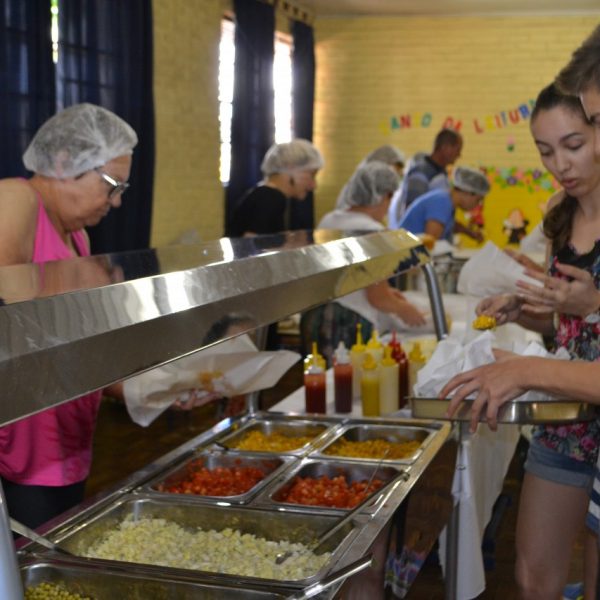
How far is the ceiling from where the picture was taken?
8742mm

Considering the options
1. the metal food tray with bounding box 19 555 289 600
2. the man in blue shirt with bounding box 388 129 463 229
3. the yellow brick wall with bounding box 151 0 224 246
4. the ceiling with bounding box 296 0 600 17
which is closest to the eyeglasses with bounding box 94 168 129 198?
the metal food tray with bounding box 19 555 289 600

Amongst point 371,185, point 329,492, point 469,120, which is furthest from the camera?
point 469,120

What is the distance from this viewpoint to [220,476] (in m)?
2.02

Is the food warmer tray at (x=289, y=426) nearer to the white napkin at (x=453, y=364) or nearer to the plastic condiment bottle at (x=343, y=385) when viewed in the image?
the plastic condiment bottle at (x=343, y=385)

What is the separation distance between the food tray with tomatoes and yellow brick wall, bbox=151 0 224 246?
15.1 feet

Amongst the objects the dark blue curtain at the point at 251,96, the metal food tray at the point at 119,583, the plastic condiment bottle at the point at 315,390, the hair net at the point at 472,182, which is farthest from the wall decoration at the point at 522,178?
the metal food tray at the point at 119,583

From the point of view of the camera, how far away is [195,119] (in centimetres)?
717

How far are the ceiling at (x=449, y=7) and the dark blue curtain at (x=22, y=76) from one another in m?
4.57

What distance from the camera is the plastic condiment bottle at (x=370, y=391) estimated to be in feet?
8.98

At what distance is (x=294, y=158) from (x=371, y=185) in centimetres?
112

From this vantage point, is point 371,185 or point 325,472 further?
point 371,185

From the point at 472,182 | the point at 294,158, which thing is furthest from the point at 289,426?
the point at 472,182

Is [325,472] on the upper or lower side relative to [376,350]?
lower

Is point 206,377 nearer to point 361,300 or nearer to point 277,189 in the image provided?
point 361,300
